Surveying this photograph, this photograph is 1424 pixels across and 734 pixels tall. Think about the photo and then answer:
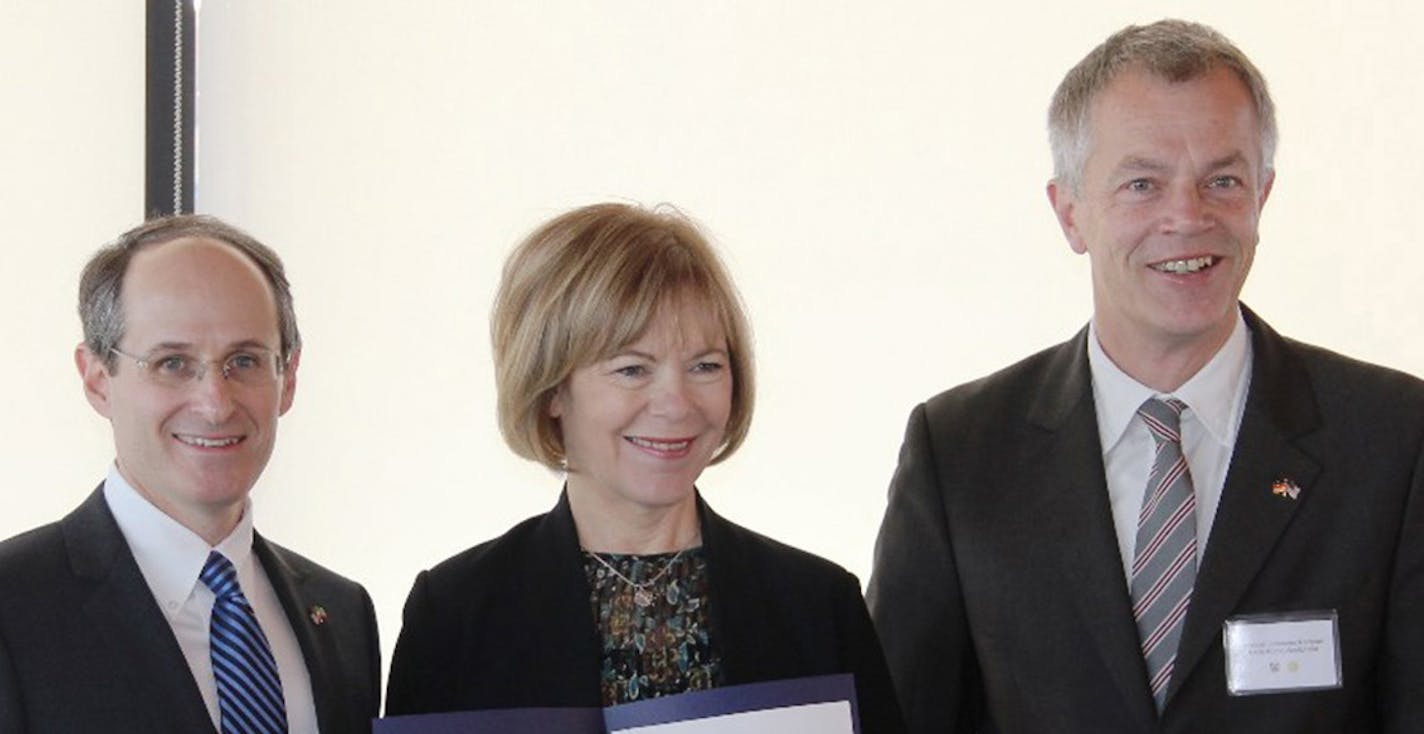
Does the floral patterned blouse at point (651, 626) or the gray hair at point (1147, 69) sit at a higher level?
the gray hair at point (1147, 69)

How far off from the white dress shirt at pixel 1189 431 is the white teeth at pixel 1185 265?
6.1 inches

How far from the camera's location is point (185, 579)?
264 centimetres

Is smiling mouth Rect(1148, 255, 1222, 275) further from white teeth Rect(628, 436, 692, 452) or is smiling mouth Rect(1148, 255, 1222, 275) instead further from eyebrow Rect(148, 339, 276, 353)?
eyebrow Rect(148, 339, 276, 353)

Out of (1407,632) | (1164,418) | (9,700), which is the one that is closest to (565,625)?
(9,700)

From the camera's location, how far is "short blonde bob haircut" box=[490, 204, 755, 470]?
2660 millimetres

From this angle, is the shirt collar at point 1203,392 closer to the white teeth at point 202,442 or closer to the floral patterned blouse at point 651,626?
the floral patterned blouse at point 651,626

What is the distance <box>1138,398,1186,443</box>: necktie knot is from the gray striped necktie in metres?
0.04

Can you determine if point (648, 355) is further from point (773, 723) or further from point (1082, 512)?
point (1082, 512)

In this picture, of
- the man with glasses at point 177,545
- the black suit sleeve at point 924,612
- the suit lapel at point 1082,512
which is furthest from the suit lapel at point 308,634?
the suit lapel at point 1082,512

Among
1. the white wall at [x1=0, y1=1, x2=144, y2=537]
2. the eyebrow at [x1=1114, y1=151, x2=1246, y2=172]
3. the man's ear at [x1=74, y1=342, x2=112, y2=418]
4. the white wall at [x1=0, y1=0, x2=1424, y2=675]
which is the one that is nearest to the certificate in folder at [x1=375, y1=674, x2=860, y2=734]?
the man's ear at [x1=74, y1=342, x2=112, y2=418]

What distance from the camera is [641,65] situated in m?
5.09

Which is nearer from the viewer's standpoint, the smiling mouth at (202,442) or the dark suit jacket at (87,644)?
the dark suit jacket at (87,644)

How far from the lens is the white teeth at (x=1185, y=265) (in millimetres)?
2887

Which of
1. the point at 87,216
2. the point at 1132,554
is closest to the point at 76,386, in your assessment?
the point at 87,216
